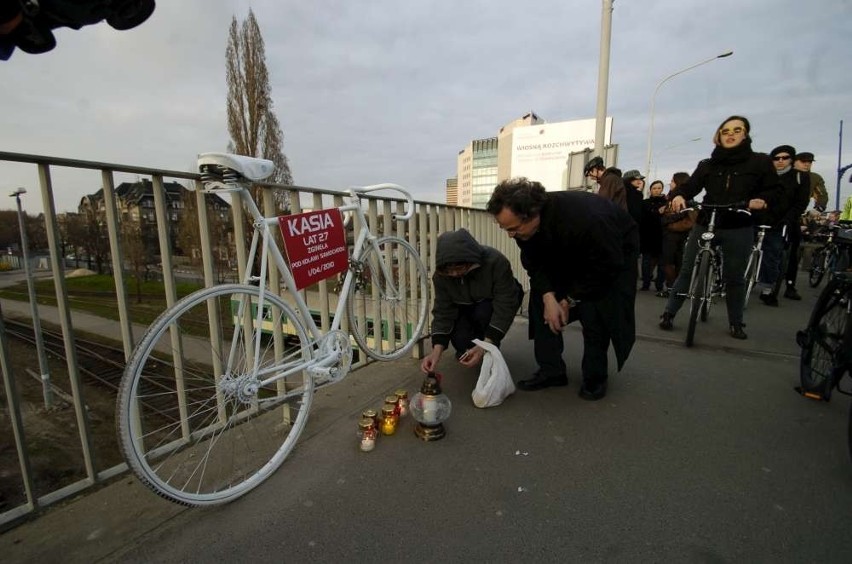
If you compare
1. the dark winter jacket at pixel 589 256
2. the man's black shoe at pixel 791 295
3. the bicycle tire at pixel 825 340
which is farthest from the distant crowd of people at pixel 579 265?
the man's black shoe at pixel 791 295

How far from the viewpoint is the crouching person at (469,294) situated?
2.24 metres

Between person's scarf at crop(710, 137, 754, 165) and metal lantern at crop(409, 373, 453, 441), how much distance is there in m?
3.10

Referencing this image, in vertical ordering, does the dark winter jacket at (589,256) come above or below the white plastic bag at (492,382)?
above

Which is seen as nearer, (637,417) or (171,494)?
(171,494)

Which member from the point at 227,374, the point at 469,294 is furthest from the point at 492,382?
the point at 227,374

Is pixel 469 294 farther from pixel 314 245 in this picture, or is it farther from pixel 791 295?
pixel 791 295

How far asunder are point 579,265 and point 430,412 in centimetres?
113

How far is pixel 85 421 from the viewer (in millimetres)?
1328

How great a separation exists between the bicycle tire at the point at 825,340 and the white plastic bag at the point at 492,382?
158 cm

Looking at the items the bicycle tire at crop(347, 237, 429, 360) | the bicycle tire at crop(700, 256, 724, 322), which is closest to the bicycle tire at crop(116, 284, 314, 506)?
the bicycle tire at crop(347, 237, 429, 360)

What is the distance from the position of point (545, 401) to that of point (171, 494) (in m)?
1.77

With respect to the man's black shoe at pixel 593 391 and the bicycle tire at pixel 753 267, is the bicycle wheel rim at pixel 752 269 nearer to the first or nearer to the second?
the bicycle tire at pixel 753 267

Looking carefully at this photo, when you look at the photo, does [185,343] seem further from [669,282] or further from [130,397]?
[669,282]

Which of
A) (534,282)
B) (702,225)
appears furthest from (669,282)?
(534,282)
